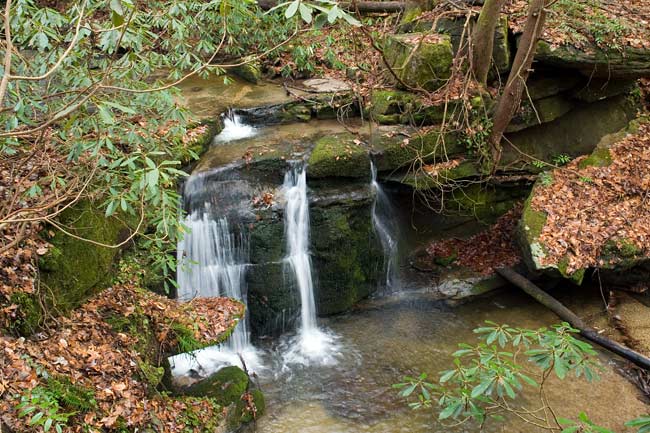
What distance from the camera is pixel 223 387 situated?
5.62 meters

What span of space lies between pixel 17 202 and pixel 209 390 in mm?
2704

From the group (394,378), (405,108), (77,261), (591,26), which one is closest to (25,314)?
(77,261)

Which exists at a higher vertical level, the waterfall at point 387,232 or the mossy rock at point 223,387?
the waterfall at point 387,232

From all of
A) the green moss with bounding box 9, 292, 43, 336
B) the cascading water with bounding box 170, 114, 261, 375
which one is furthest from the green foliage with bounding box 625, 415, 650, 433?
the cascading water with bounding box 170, 114, 261, 375

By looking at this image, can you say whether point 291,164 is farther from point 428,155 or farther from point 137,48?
point 137,48

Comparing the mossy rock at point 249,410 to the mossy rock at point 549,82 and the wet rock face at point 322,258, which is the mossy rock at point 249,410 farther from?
the mossy rock at point 549,82

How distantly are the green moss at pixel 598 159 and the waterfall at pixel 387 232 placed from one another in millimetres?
3425

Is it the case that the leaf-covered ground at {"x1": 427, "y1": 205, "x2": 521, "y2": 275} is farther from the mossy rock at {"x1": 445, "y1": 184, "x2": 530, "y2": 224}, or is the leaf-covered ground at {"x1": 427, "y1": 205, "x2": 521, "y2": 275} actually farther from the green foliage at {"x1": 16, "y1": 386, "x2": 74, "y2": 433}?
the green foliage at {"x1": 16, "y1": 386, "x2": 74, "y2": 433}

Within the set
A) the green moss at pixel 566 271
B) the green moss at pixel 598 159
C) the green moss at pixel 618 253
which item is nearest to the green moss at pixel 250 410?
the green moss at pixel 566 271

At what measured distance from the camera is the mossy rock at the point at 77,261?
459 centimetres

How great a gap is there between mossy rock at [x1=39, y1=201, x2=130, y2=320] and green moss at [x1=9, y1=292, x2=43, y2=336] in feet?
0.49

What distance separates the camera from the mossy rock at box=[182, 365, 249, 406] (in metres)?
5.50

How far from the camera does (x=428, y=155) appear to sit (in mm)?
7887

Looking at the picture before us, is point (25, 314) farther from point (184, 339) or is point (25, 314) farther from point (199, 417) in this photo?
point (199, 417)
